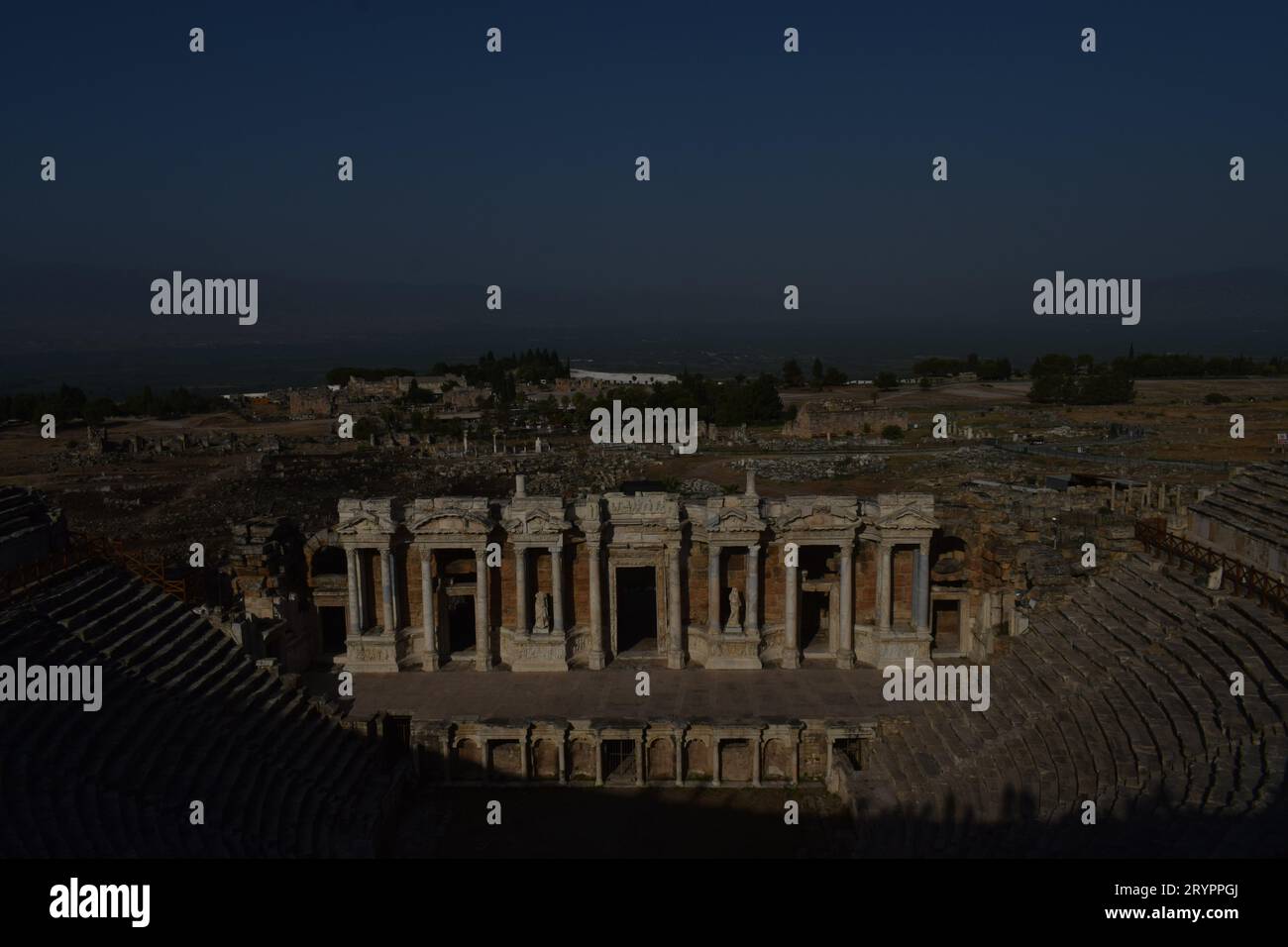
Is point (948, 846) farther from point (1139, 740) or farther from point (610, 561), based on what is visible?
point (610, 561)

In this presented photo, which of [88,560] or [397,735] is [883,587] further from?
[88,560]

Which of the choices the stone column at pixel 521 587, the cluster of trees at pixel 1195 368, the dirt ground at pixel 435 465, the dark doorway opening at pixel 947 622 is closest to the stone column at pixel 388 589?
the stone column at pixel 521 587

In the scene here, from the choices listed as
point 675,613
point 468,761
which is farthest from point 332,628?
point 675,613

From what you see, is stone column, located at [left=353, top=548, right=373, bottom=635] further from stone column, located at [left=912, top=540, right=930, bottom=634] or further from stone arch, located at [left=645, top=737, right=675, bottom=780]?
stone column, located at [left=912, top=540, right=930, bottom=634]

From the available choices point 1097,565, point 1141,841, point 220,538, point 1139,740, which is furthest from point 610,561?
point 220,538

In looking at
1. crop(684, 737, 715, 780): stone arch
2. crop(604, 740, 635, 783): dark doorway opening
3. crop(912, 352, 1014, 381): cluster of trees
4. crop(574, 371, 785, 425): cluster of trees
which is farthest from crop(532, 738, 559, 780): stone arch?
crop(912, 352, 1014, 381): cluster of trees

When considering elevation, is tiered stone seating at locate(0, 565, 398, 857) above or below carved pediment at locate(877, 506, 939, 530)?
below
